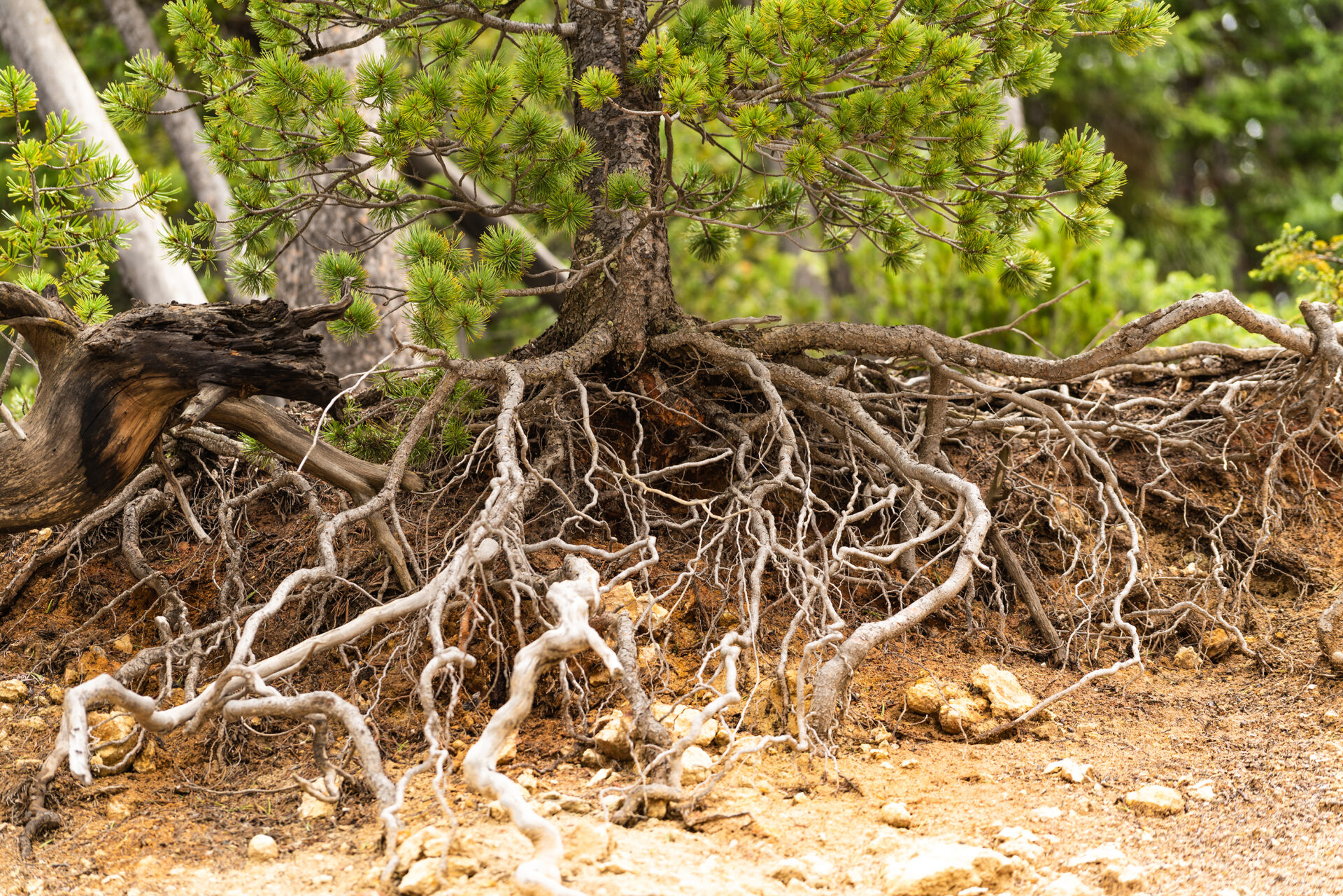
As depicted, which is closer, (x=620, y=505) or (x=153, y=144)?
(x=620, y=505)

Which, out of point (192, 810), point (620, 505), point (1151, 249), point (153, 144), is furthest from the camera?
point (1151, 249)

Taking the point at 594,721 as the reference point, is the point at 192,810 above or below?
above

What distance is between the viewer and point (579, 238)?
3.50 m

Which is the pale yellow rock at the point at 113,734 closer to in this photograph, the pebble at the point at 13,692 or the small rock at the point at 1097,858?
the pebble at the point at 13,692

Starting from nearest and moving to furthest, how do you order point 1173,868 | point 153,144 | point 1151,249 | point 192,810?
1. point 1173,868
2. point 192,810
3. point 153,144
4. point 1151,249

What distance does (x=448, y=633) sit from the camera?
2.99m

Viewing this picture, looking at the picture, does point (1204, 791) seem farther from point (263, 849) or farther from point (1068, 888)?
point (263, 849)

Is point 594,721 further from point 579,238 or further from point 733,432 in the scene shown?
point 579,238

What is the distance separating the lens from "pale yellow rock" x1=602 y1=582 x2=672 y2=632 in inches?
115

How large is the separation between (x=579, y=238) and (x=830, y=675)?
5.94 feet

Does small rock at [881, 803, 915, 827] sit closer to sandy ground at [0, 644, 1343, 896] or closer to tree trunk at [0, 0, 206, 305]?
sandy ground at [0, 644, 1343, 896]

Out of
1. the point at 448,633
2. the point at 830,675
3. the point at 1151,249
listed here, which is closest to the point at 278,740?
the point at 448,633

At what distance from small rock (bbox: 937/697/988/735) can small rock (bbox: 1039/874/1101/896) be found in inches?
31.7

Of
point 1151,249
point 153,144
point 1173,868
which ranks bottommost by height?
point 1151,249
